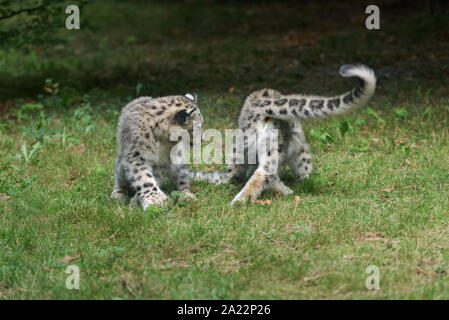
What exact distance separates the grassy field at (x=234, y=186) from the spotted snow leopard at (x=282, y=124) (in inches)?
9.6

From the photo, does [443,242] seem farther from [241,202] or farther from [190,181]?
[190,181]

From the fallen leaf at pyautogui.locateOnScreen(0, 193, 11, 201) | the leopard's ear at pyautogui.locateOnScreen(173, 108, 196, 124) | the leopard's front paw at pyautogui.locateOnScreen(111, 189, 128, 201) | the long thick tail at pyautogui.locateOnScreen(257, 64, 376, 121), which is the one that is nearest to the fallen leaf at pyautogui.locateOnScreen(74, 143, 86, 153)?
the fallen leaf at pyautogui.locateOnScreen(0, 193, 11, 201)

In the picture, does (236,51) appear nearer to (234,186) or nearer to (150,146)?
(234,186)

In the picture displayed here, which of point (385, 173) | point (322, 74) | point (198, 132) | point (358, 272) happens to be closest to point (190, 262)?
point (358, 272)

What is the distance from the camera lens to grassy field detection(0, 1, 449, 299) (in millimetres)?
5938

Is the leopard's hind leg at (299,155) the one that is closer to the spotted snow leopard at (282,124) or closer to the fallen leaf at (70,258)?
the spotted snow leopard at (282,124)

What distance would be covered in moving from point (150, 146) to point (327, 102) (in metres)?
2.29

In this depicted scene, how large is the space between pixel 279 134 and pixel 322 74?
19.4 feet

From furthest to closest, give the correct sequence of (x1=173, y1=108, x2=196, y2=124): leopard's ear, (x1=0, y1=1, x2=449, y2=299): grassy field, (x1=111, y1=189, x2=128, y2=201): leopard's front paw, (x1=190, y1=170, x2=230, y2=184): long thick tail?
1. (x1=190, y1=170, x2=230, y2=184): long thick tail
2. (x1=111, y1=189, x2=128, y2=201): leopard's front paw
3. (x1=173, y1=108, x2=196, y2=124): leopard's ear
4. (x1=0, y1=1, x2=449, y2=299): grassy field

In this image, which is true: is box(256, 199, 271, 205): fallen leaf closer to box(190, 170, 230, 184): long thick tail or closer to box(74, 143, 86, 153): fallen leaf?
box(190, 170, 230, 184): long thick tail

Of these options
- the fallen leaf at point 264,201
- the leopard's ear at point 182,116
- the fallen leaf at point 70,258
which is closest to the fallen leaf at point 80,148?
the leopard's ear at point 182,116

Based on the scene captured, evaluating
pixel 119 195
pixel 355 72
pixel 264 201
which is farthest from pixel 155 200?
pixel 355 72

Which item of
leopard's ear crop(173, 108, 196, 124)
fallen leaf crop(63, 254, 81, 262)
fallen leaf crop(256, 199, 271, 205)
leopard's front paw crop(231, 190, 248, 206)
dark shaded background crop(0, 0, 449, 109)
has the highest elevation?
dark shaded background crop(0, 0, 449, 109)

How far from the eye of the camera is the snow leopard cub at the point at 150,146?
26.4ft
